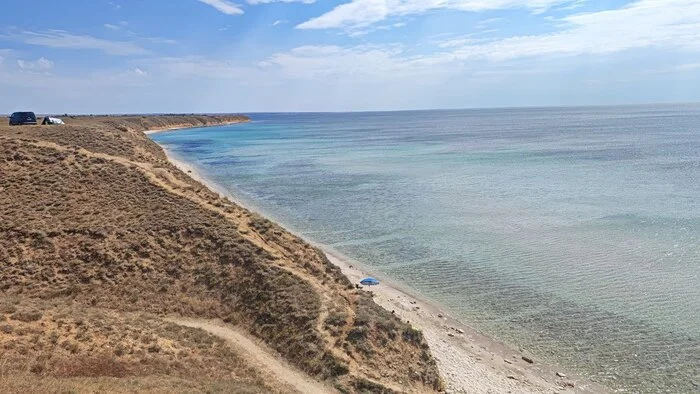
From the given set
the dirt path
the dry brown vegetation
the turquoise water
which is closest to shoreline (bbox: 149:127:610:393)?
the turquoise water

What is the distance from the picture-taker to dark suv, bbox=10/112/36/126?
62.5 meters

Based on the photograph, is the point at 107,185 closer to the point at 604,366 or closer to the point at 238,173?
the point at 604,366

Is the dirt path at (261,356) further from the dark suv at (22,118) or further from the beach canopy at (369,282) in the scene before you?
the dark suv at (22,118)

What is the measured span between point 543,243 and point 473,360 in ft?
59.5

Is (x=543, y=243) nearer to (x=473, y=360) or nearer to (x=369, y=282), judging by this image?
(x=369, y=282)

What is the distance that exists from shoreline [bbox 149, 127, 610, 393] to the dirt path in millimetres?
5282

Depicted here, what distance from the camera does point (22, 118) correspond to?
63469mm

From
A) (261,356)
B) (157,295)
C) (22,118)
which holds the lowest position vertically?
(261,356)

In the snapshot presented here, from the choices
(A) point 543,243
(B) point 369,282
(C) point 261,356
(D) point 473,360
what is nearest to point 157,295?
(C) point 261,356

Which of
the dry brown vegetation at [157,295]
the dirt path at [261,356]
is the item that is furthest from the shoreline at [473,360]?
the dirt path at [261,356]

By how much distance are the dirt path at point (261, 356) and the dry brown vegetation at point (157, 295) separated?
440mm

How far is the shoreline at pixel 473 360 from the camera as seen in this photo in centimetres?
1925

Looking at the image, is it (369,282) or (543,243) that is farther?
(543,243)

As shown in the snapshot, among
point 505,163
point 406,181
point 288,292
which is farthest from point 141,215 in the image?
point 505,163
